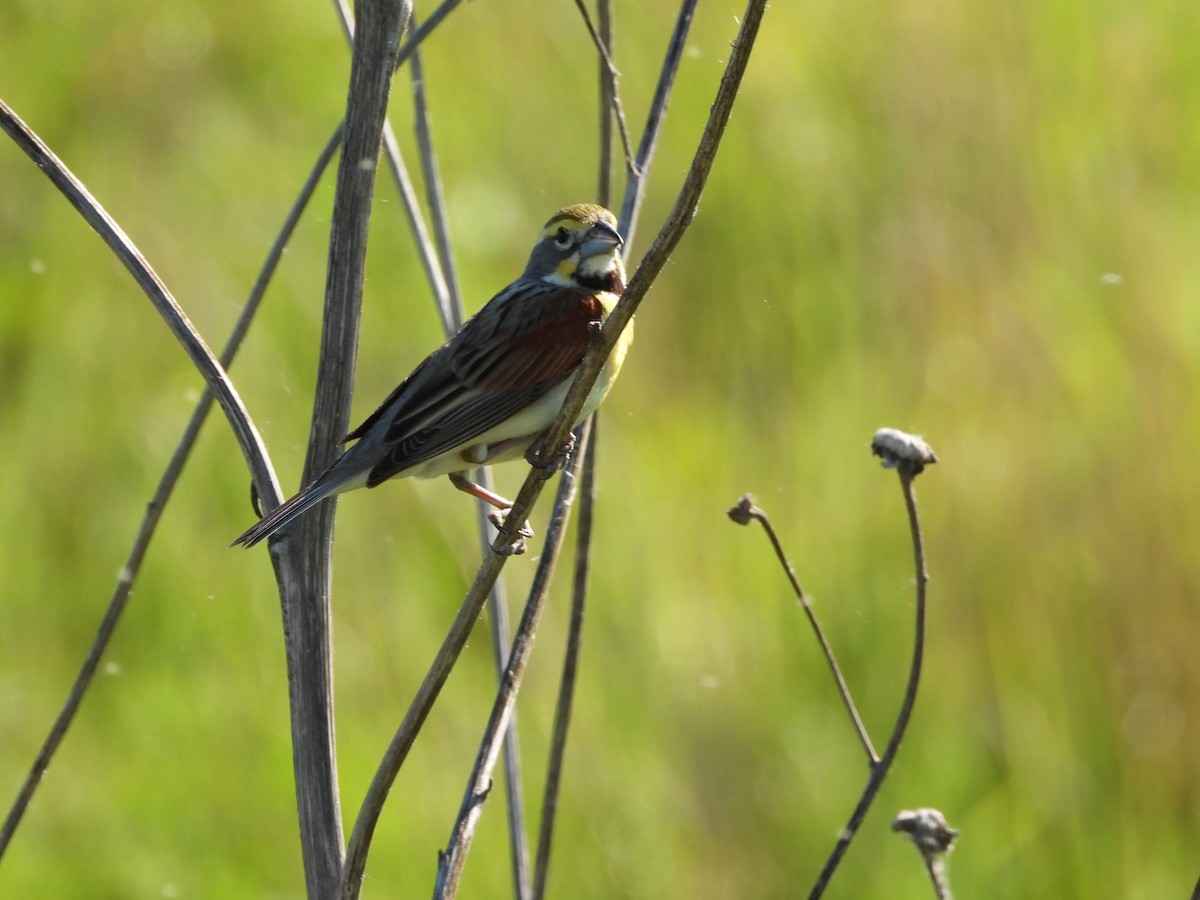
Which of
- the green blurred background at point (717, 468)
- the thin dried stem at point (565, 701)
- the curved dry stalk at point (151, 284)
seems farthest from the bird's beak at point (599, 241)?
the green blurred background at point (717, 468)

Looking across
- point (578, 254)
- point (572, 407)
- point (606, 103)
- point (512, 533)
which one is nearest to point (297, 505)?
point (512, 533)

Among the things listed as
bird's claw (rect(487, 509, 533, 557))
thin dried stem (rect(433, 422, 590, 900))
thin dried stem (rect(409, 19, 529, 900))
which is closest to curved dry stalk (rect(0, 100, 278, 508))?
bird's claw (rect(487, 509, 533, 557))

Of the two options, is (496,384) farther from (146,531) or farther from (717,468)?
(717,468)

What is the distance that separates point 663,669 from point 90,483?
2.69 metres

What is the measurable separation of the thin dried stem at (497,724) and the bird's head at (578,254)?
3.73ft

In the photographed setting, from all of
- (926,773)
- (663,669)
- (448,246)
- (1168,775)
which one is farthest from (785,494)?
(448,246)

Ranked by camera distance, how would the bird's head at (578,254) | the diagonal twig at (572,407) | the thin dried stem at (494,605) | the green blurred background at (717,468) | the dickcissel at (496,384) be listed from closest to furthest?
1. the diagonal twig at (572,407)
2. the thin dried stem at (494,605)
3. the dickcissel at (496,384)
4. the bird's head at (578,254)
5. the green blurred background at (717,468)

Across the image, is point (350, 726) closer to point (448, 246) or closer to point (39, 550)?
point (39, 550)

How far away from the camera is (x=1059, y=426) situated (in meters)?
5.96

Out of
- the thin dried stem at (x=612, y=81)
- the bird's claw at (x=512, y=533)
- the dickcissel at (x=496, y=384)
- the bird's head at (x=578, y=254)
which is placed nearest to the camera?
the bird's claw at (x=512, y=533)

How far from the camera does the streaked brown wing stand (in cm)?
376

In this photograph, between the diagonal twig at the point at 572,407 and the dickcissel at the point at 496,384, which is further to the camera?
the dickcissel at the point at 496,384

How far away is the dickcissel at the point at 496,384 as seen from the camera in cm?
373

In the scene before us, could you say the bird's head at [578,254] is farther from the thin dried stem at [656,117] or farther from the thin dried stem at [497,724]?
the thin dried stem at [497,724]
